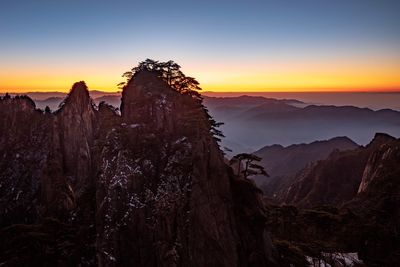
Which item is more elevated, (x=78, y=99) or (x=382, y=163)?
(x=78, y=99)

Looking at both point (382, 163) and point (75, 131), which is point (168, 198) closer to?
point (75, 131)

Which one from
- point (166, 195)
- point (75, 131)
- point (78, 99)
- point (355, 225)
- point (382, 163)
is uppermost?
point (78, 99)

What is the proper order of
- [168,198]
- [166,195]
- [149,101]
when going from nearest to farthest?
[168,198], [166,195], [149,101]

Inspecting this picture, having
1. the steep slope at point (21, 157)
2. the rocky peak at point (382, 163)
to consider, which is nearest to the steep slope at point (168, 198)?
the steep slope at point (21, 157)

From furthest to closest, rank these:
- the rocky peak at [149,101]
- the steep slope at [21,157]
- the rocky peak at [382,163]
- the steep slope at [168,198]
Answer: the rocky peak at [382,163]
the steep slope at [21,157]
the rocky peak at [149,101]
the steep slope at [168,198]

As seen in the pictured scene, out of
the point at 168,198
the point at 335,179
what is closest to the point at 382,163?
the point at 335,179

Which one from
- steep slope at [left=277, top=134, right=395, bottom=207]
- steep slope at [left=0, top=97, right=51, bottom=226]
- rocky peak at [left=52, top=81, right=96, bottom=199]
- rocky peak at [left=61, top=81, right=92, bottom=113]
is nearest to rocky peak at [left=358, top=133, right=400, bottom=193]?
steep slope at [left=277, top=134, right=395, bottom=207]

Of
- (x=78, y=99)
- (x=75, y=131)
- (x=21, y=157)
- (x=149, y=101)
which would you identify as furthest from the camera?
(x=21, y=157)

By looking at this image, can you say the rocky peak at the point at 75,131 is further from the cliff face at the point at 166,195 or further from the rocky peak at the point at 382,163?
the rocky peak at the point at 382,163

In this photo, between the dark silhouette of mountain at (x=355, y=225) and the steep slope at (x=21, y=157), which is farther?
the steep slope at (x=21, y=157)

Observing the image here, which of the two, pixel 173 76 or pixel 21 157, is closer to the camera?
pixel 173 76

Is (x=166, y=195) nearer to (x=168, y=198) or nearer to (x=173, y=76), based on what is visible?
(x=168, y=198)

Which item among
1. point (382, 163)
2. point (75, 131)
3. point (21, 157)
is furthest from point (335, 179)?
point (21, 157)

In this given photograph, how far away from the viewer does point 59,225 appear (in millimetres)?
57688
